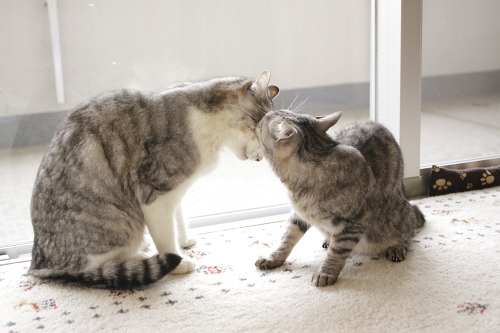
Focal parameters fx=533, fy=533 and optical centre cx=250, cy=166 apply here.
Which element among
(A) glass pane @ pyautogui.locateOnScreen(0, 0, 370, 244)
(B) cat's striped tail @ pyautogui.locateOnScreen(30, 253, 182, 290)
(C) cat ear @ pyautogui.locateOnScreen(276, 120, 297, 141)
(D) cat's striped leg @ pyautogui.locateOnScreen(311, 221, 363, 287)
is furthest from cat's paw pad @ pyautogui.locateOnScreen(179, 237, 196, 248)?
(C) cat ear @ pyautogui.locateOnScreen(276, 120, 297, 141)

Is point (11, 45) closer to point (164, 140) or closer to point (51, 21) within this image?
point (51, 21)

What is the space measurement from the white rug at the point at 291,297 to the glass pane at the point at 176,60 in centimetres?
57

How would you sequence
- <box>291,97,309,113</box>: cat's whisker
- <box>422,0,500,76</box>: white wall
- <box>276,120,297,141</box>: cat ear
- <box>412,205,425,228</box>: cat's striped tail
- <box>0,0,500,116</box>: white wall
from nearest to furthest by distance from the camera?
<box>276,120,297,141</box>: cat ear, <box>0,0,500,116</box>: white wall, <box>412,205,425,228</box>: cat's striped tail, <box>291,97,309,113</box>: cat's whisker, <box>422,0,500,76</box>: white wall

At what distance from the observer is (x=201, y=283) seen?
2.21m

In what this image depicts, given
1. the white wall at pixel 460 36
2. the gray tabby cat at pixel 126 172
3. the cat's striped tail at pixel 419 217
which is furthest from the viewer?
the white wall at pixel 460 36

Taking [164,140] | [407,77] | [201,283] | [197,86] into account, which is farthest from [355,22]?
[201,283]

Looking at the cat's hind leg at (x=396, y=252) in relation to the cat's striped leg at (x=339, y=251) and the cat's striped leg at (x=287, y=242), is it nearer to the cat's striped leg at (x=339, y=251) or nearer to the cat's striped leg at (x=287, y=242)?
the cat's striped leg at (x=339, y=251)

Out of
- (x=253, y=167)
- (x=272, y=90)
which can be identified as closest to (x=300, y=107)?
(x=253, y=167)

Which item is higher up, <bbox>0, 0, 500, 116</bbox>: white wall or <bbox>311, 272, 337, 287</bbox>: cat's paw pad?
<bbox>0, 0, 500, 116</bbox>: white wall

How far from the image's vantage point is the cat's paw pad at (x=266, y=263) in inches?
90.6

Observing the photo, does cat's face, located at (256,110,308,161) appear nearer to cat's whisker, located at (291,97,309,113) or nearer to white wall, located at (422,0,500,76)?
cat's whisker, located at (291,97,309,113)

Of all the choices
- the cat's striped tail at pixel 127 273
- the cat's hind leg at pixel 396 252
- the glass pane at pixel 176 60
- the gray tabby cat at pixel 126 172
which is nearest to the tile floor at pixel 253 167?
the glass pane at pixel 176 60

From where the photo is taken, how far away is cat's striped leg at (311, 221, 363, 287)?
2.14 m

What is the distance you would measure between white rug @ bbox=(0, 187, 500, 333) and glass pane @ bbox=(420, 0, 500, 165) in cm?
102
